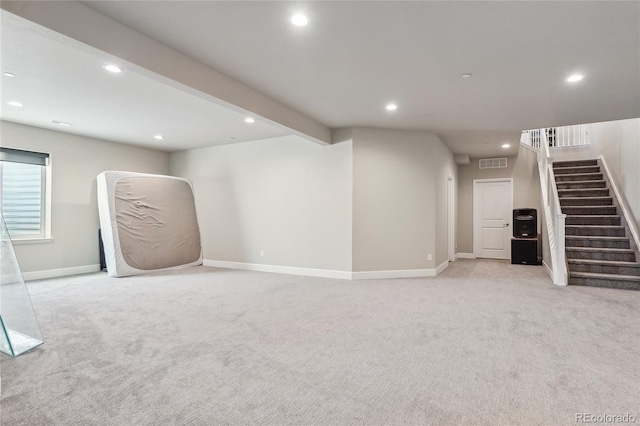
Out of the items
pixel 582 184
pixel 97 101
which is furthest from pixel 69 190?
pixel 582 184

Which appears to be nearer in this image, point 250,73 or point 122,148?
point 250,73

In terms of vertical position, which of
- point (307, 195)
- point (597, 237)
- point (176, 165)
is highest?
point (176, 165)

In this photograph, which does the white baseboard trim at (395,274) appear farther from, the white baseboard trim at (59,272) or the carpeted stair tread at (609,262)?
the white baseboard trim at (59,272)

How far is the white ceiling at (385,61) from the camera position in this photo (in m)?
2.43

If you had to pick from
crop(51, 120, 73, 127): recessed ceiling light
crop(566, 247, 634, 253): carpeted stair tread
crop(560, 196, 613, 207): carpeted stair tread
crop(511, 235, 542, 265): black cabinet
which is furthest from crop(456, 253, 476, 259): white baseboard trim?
crop(51, 120, 73, 127): recessed ceiling light

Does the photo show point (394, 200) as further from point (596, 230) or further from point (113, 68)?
point (113, 68)

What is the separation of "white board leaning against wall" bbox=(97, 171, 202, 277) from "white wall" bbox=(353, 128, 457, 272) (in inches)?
145

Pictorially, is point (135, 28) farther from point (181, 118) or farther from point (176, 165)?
point (176, 165)

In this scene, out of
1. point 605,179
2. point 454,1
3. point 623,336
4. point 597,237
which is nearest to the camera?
point 454,1

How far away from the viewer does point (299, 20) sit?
2.52 meters

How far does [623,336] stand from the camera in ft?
9.69

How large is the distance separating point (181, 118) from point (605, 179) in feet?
26.2

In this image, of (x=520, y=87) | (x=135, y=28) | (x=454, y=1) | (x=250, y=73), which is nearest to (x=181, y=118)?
(x=250, y=73)

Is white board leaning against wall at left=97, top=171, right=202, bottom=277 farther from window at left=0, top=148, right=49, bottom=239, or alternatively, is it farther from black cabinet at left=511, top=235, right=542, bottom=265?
black cabinet at left=511, top=235, right=542, bottom=265
